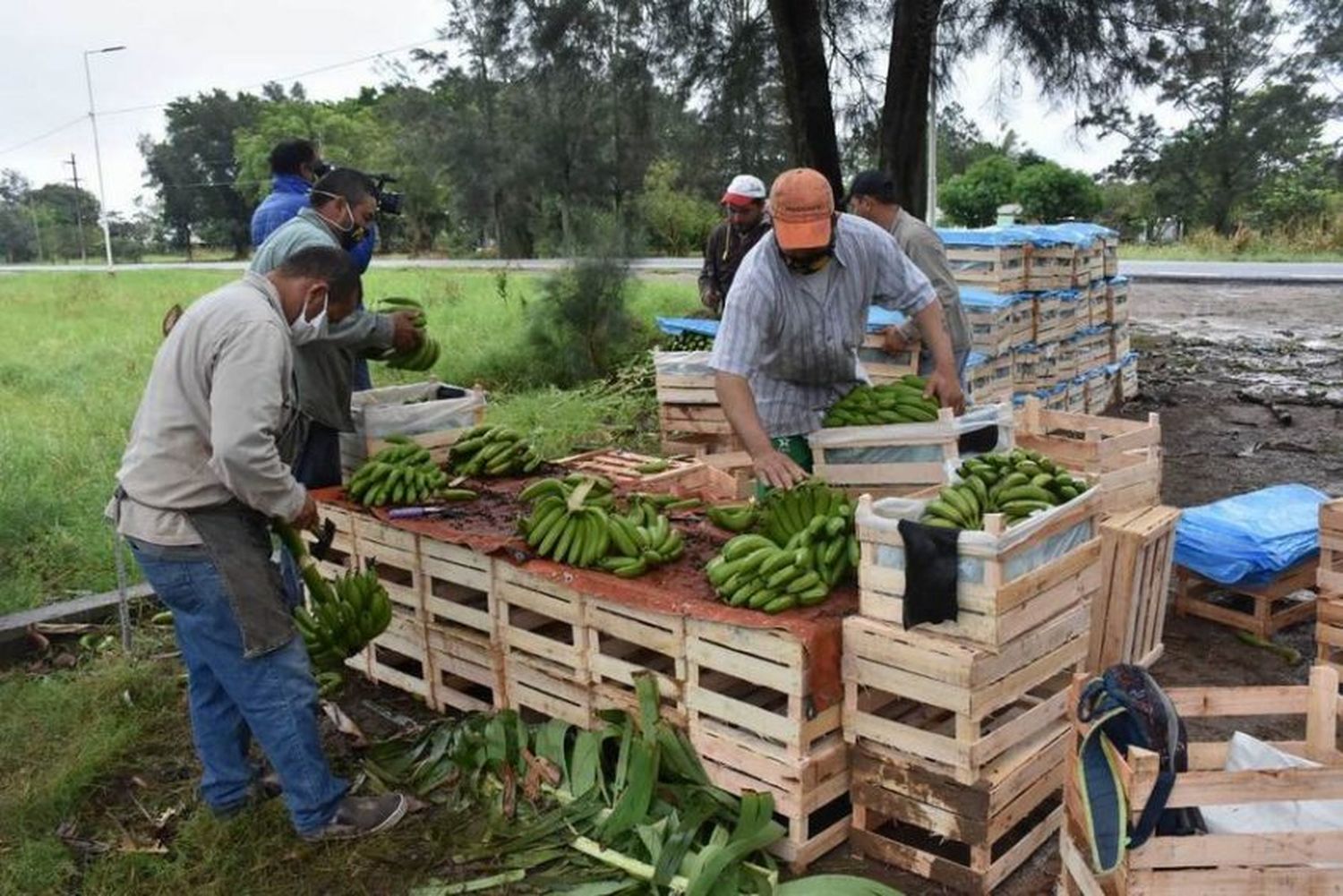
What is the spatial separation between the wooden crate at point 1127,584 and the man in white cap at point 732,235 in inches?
115

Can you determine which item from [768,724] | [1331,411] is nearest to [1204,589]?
[768,724]

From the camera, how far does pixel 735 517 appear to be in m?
4.46

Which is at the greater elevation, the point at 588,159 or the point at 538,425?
the point at 588,159

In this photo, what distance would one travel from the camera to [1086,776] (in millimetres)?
2729

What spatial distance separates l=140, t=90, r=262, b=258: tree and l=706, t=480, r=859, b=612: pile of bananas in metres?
71.4

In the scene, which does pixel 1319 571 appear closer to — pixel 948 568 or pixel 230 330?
pixel 948 568

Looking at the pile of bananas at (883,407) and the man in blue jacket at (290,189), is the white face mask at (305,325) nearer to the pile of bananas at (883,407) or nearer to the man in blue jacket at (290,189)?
the man in blue jacket at (290,189)

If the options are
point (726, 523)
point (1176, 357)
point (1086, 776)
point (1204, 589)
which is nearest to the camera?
point (1086, 776)

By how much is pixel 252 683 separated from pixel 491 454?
2091 mm

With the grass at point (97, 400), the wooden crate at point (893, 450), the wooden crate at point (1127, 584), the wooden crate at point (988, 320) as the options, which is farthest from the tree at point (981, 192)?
the wooden crate at point (893, 450)

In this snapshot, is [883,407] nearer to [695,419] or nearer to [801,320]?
[801,320]

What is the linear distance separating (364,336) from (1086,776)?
3708 millimetres

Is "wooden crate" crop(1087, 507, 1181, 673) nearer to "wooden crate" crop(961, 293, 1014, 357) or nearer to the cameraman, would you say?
"wooden crate" crop(961, 293, 1014, 357)

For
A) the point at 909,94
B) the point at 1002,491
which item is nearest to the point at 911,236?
the point at 1002,491
